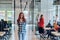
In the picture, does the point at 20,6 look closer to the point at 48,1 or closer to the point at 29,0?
the point at 29,0

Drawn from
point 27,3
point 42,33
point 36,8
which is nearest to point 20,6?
point 27,3

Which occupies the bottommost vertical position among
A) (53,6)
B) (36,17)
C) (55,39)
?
(55,39)

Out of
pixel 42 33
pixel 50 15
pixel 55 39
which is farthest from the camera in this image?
pixel 50 15

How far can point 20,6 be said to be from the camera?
48.6ft

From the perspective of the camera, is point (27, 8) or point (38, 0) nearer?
point (38, 0)

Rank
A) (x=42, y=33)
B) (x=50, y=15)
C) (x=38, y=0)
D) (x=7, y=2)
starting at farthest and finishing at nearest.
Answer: (x=7, y=2) < (x=38, y=0) < (x=50, y=15) < (x=42, y=33)

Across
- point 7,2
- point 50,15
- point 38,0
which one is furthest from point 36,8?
point 7,2

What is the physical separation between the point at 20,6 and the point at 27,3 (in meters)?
0.68

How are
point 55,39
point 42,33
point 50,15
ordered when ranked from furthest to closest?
point 50,15, point 42,33, point 55,39

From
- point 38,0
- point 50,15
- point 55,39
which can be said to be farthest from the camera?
point 38,0

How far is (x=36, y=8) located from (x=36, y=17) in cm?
75

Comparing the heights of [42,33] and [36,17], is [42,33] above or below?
below

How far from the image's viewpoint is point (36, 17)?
13.4 m

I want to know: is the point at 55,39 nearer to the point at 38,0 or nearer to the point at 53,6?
the point at 53,6
